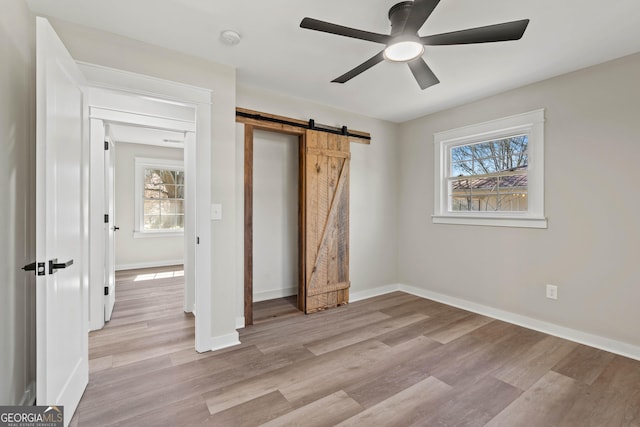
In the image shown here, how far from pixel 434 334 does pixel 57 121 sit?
3.29 meters

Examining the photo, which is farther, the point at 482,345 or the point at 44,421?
the point at 482,345

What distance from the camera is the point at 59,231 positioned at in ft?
5.17

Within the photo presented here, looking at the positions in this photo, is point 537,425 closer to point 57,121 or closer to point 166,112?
point 57,121

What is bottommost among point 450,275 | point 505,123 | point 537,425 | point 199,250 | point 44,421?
point 537,425

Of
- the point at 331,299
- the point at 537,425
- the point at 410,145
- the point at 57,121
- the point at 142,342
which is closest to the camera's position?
the point at 57,121

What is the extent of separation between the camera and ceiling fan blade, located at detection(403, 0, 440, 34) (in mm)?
1413

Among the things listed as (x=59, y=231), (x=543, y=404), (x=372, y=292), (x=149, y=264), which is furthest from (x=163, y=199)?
(x=543, y=404)

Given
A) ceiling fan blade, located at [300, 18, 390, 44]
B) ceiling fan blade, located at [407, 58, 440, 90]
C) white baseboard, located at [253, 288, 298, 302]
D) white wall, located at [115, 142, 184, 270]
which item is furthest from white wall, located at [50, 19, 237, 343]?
white wall, located at [115, 142, 184, 270]

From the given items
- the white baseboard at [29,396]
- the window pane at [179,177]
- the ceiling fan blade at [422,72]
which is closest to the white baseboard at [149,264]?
the window pane at [179,177]

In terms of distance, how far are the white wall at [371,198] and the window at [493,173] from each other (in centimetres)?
71

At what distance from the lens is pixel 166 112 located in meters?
3.37

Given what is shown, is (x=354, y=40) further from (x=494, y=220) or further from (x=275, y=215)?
(x=494, y=220)

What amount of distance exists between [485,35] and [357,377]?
2322mm

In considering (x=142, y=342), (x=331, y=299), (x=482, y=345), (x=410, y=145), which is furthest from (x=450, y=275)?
(x=142, y=342)
